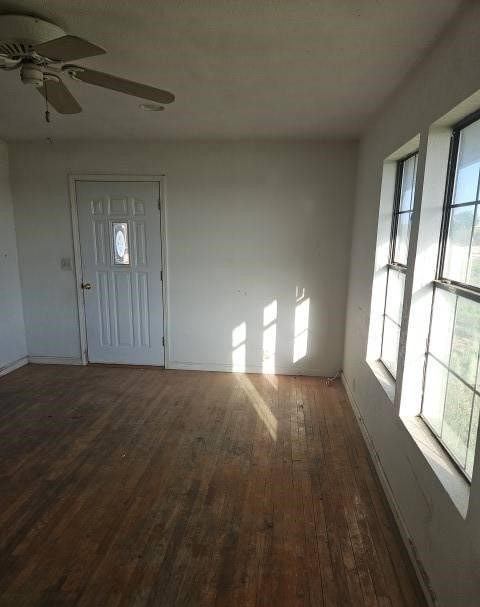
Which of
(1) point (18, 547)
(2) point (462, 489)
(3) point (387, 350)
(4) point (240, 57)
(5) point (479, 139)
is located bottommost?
(1) point (18, 547)

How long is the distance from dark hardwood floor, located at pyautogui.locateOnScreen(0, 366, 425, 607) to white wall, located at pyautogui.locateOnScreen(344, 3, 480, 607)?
0.69 ft

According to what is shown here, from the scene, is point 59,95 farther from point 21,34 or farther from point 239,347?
point 239,347

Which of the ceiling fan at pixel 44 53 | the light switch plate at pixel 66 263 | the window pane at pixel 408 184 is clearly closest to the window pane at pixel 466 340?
the window pane at pixel 408 184

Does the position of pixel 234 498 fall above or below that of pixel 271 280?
below

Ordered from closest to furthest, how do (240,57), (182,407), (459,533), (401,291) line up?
(459,533)
(240,57)
(401,291)
(182,407)

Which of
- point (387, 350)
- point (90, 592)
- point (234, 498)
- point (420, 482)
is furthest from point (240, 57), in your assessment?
point (90, 592)

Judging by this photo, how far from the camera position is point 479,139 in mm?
1558

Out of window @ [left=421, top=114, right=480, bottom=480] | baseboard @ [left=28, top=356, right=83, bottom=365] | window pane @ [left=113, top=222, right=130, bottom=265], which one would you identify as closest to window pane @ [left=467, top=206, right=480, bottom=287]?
window @ [left=421, top=114, right=480, bottom=480]

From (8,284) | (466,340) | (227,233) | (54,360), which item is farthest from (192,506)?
(8,284)

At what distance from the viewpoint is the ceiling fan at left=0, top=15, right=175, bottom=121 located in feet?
4.46

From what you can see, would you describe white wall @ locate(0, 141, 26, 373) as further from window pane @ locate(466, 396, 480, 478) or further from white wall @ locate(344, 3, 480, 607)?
window pane @ locate(466, 396, 480, 478)

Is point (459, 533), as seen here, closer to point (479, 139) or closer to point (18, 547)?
point (479, 139)

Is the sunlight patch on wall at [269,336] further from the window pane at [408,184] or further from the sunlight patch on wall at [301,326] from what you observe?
the window pane at [408,184]

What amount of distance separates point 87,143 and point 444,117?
11.3 ft
